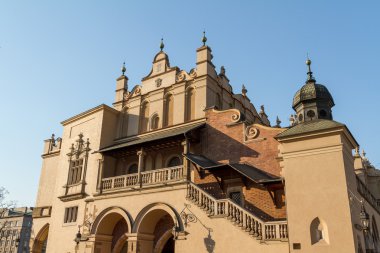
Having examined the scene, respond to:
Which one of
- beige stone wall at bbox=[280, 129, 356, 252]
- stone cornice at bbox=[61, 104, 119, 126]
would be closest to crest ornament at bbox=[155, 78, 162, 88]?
stone cornice at bbox=[61, 104, 119, 126]

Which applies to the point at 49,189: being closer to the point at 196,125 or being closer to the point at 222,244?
the point at 196,125

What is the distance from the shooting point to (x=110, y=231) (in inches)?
942

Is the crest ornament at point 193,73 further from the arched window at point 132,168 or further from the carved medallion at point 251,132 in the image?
the arched window at point 132,168

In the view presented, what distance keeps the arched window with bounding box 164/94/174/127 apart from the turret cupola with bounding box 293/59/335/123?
9858mm

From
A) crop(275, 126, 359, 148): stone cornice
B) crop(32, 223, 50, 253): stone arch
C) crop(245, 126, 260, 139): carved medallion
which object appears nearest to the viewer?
crop(275, 126, 359, 148): stone cornice

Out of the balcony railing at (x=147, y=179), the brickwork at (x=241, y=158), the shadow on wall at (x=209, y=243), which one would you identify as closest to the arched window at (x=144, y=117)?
the balcony railing at (x=147, y=179)

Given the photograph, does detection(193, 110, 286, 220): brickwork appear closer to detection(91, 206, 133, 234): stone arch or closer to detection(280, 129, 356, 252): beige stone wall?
detection(280, 129, 356, 252): beige stone wall

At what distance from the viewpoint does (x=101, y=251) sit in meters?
23.1

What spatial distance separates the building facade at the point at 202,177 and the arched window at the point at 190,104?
0.22 feet

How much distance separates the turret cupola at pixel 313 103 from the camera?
55.7 feet

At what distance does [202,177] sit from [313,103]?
7.26m

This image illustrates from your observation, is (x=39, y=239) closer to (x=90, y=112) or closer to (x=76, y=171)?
(x=76, y=171)

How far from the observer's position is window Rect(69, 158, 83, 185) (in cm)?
2652

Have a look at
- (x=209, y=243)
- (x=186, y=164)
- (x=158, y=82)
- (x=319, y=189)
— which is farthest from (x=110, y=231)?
(x=319, y=189)
